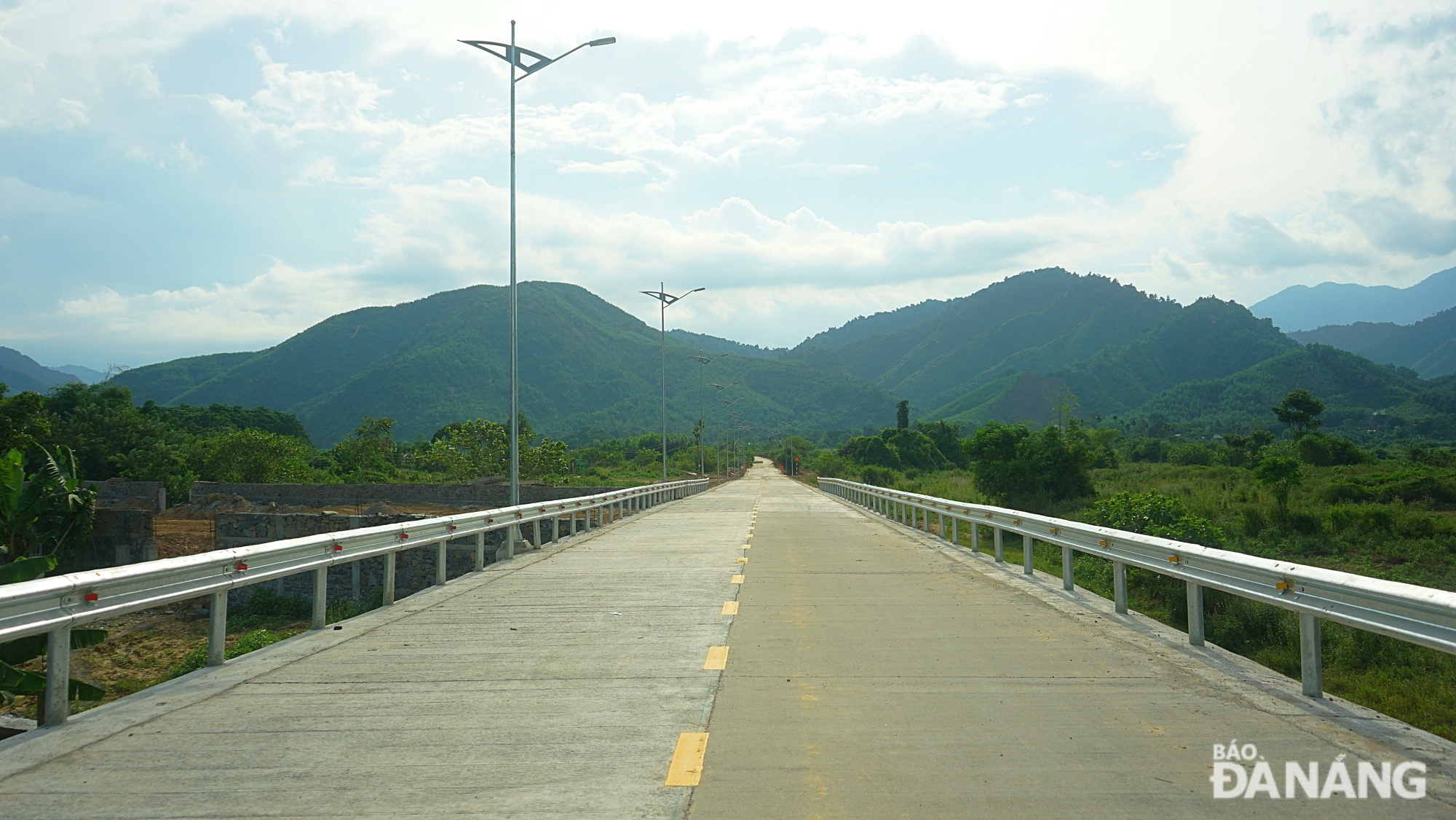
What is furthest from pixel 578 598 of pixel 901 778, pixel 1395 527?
pixel 1395 527

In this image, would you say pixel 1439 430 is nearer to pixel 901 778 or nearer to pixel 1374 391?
pixel 1374 391

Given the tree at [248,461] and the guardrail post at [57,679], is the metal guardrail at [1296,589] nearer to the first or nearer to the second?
the guardrail post at [57,679]

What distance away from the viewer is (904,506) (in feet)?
89.9

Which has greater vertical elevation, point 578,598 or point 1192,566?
point 1192,566

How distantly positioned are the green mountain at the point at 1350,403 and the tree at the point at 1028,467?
122347 millimetres

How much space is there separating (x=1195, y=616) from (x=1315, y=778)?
3.87 m

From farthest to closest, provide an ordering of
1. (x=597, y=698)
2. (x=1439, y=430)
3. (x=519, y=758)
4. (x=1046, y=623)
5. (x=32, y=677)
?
1. (x=1439, y=430)
2. (x=1046, y=623)
3. (x=32, y=677)
4. (x=597, y=698)
5. (x=519, y=758)

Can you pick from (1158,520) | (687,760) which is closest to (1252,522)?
(1158,520)

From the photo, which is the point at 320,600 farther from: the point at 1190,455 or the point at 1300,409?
the point at 1300,409

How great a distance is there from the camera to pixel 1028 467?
46.9 m

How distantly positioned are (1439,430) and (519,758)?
183178 millimetres

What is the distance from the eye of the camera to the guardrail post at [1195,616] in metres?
8.75

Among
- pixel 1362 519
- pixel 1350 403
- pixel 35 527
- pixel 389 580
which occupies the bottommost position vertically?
pixel 1362 519

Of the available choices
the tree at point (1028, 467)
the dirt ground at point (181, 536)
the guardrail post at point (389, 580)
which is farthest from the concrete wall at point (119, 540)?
the tree at point (1028, 467)
